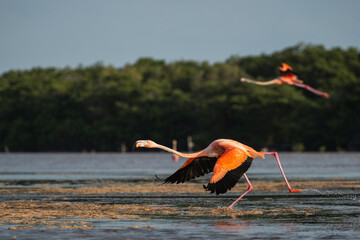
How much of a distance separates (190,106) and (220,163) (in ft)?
294

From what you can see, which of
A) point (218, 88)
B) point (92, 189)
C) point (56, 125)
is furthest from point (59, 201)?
point (56, 125)

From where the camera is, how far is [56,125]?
368 ft

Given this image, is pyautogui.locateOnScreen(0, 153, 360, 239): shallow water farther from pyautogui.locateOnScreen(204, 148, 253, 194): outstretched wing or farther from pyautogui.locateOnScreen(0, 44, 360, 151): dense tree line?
pyautogui.locateOnScreen(0, 44, 360, 151): dense tree line

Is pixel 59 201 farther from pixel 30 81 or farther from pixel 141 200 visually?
pixel 30 81

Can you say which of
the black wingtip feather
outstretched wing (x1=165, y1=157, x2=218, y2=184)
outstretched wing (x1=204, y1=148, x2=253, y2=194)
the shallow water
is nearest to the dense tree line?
the shallow water

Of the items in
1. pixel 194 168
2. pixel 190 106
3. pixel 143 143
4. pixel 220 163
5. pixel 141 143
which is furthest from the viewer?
pixel 190 106

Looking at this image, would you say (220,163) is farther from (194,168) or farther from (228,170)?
(194,168)

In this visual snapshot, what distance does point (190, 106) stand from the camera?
340ft

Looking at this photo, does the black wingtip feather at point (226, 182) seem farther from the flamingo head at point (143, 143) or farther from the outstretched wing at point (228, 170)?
the flamingo head at point (143, 143)

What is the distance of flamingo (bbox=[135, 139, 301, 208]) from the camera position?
1380 centimetres

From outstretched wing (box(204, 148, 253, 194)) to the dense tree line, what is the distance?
7164 centimetres

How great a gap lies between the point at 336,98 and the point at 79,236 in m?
77.2

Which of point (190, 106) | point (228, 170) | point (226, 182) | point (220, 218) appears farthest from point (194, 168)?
point (190, 106)

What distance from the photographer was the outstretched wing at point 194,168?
1583cm
